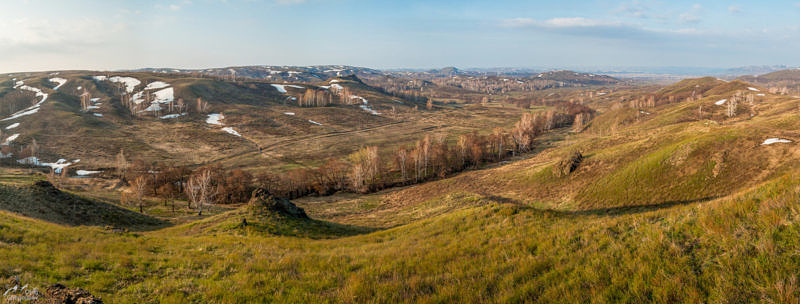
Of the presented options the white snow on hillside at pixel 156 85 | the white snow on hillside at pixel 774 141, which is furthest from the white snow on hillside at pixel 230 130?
the white snow on hillside at pixel 774 141

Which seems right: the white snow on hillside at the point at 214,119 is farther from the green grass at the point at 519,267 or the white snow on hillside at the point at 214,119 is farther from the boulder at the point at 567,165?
the green grass at the point at 519,267

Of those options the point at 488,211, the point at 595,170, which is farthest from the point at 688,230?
the point at 595,170

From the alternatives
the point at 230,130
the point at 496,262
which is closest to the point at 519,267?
the point at 496,262

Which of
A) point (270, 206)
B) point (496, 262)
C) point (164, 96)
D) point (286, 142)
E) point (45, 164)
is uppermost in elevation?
point (164, 96)

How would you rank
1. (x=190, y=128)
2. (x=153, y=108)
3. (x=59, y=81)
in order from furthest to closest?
(x=59, y=81), (x=153, y=108), (x=190, y=128)

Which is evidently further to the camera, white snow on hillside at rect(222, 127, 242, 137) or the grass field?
white snow on hillside at rect(222, 127, 242, 137)

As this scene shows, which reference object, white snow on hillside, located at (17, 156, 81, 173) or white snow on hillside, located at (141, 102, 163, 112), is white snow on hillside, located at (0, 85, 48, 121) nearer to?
white snow on hillside, located at (141, 102, 163, 112)

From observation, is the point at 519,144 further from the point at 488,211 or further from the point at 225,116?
the point at 225,116

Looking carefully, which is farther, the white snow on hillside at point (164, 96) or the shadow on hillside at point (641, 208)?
the white snow on hillside at point (164, 96)

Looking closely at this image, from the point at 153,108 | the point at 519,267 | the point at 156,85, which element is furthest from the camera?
the point at 156,85

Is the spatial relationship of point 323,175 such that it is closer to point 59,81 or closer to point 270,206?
point 270,206

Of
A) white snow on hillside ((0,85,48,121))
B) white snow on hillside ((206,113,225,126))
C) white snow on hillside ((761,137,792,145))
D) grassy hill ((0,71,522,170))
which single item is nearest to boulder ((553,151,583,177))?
white snow on hillside ((761,137,792,145))
